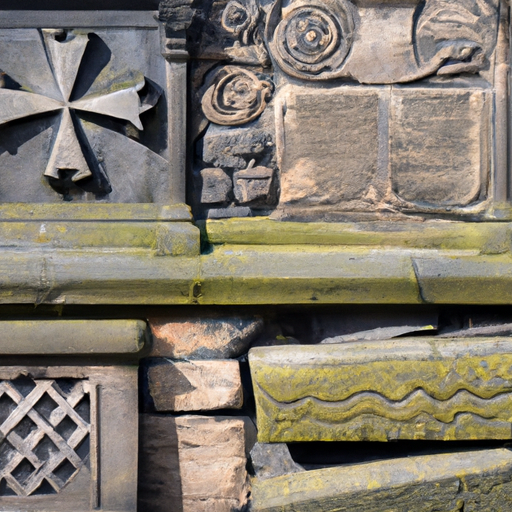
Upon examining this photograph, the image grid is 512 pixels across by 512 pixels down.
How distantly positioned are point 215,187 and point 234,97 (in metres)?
0.31

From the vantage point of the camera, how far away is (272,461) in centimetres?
196

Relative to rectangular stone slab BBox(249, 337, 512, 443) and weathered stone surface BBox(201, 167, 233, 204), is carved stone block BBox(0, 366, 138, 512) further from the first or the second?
weathered stone surface BBox(201, 167, 233, 204)

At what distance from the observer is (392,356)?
6.37 ft

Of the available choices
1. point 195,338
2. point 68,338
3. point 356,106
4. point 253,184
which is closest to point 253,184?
point 253,184

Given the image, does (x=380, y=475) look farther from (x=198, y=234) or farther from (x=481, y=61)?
(x=481, y=61)

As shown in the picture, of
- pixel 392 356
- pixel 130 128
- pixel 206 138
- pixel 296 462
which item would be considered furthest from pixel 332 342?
pixel 130 128

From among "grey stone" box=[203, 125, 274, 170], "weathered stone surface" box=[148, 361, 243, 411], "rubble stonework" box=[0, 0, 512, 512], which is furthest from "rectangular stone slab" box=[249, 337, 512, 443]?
"grey stone" box=[203, 125, 274, 170]

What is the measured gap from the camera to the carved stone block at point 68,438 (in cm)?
196

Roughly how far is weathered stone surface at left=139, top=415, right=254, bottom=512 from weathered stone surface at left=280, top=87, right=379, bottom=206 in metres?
0.79

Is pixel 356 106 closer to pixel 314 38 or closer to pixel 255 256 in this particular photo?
pixel 314 38

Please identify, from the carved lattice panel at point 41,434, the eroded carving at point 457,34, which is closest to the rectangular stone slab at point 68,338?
the carved lattice panel at point 41,434

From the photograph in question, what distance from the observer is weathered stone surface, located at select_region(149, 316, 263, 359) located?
2070 millimetres

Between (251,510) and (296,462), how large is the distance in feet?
0.62

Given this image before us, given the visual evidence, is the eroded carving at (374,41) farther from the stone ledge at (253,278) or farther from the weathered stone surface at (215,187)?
the stone ledge at (253,278)
